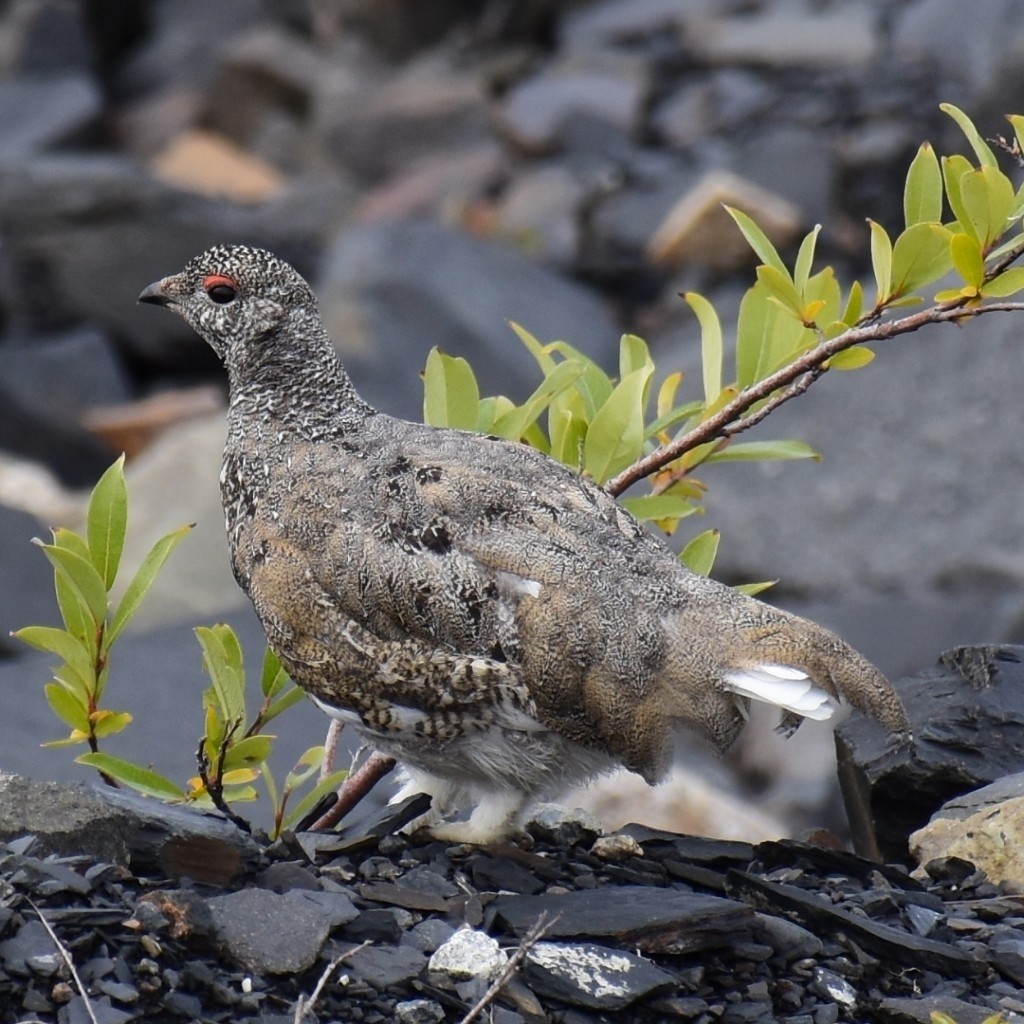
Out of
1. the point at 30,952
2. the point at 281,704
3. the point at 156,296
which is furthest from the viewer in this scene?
the point at 156,296

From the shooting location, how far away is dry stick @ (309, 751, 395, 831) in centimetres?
592

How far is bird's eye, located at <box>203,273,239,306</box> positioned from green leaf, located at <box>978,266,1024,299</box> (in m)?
2.42

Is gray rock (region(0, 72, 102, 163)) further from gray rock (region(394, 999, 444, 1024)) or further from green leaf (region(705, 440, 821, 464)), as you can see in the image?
gray rock (region(394, 999, 444, 1024))

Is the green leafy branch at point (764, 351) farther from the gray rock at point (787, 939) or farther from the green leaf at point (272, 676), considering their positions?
the gray rock at point (787, 939)

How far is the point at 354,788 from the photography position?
234 inches

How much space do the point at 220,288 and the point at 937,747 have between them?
9.18 ft

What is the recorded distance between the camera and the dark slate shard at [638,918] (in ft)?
15.9

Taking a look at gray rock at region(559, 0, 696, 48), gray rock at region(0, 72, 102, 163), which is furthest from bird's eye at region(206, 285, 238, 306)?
gray rock at region(559, 0, 696, 48)

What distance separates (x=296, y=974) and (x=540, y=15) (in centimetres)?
2250

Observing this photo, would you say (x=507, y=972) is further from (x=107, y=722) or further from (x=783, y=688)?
(x=107, y=722)

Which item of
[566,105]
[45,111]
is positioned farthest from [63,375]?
[566,105]

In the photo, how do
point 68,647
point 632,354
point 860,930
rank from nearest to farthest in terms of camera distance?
point 860,930 < point 68,647 < point 632,354

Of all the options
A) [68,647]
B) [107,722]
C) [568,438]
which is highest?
[568,438]

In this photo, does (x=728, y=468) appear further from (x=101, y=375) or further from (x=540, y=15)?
(x=540, y=15)
